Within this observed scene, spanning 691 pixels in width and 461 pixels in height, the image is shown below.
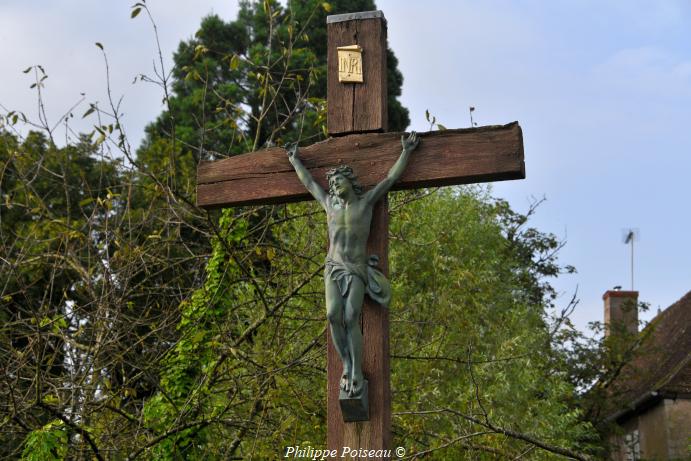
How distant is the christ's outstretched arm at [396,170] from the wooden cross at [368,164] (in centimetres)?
4

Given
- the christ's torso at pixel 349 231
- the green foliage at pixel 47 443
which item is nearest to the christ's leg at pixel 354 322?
the christ's torso at pixel 349 231

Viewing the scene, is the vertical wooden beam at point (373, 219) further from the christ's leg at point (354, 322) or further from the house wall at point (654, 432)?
the house wall at point (654, 432)

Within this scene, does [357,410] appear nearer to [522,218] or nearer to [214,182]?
[214,182]

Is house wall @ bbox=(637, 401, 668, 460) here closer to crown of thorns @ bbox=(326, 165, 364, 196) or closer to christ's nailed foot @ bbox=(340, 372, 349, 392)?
crown of thorns @ bbox=(326, 165, 364, 196)

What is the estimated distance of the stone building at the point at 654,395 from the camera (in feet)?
70.8

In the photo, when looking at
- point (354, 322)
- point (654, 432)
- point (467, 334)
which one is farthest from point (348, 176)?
point (654, 432)

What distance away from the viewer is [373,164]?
558 centimetres

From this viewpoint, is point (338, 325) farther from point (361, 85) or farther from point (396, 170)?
point (361, 85)

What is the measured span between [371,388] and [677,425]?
57.7 ft

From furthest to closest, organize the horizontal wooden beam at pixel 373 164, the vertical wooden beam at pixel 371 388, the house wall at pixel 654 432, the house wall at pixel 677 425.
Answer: the house wall at pixel 654 432 → the house wall at pixel 677 425 → the horizontal wooden beam at pixel 373 164 → the vertical wooden beam at pixel 371 388

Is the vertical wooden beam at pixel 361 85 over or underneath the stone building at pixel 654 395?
underneath

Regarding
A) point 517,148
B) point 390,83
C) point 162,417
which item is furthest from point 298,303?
point 390,83

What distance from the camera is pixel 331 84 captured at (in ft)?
18.9

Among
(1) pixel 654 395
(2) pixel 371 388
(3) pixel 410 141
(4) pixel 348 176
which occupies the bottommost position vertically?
(2) pixel 371 388
